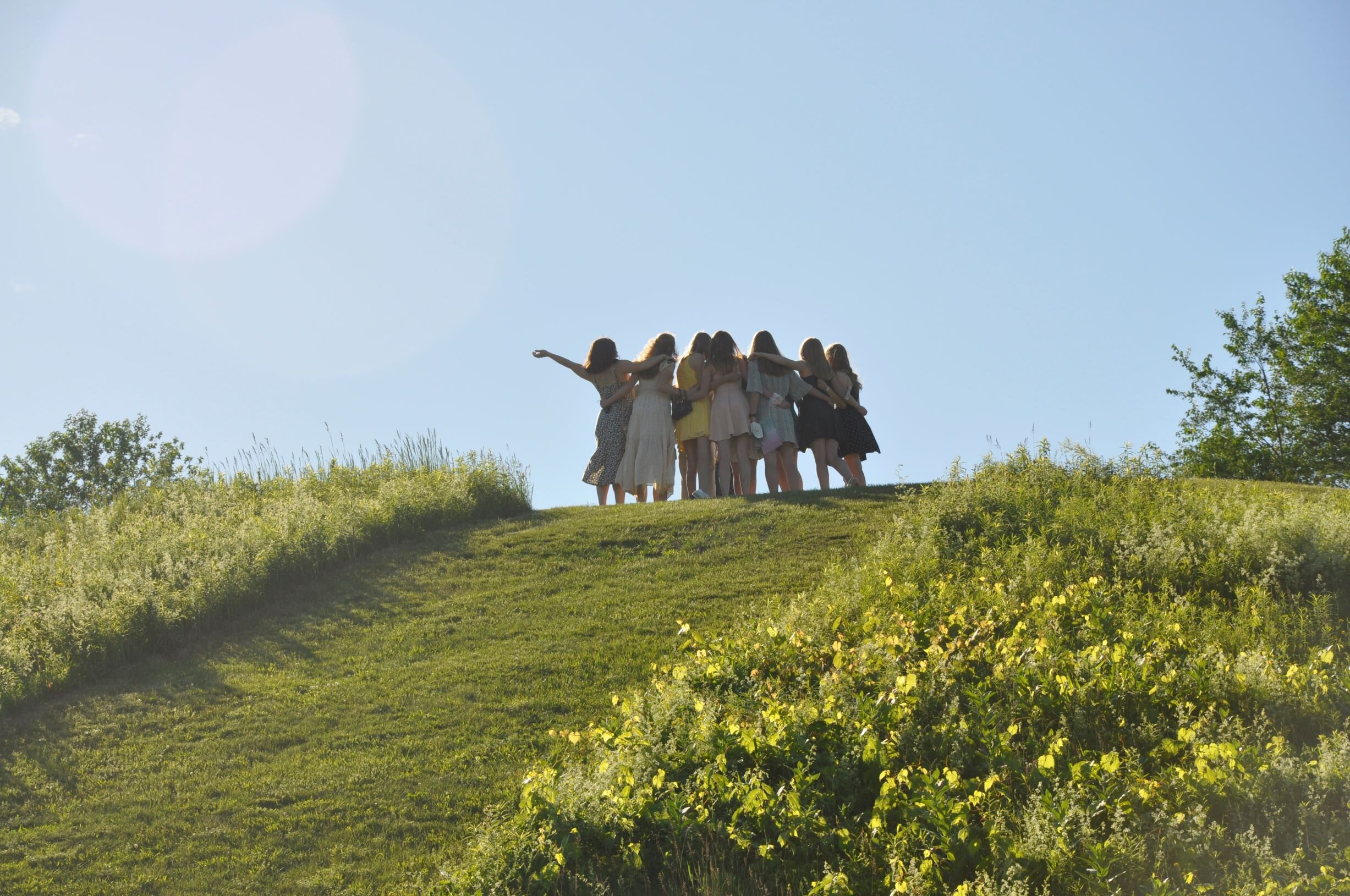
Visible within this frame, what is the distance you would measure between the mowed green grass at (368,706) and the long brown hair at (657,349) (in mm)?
2854

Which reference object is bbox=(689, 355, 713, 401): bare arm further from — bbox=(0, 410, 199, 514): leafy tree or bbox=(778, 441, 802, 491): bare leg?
bbox=(0, 410, 199, 514): leafy tree

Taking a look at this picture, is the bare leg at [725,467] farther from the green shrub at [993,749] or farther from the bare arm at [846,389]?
the green shrub at [993,749]

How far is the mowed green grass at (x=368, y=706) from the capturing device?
7.11 metres

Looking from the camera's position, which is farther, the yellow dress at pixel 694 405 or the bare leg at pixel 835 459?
the bare leg at pixel 835 459

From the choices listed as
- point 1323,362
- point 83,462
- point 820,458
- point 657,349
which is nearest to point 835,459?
point 820,458

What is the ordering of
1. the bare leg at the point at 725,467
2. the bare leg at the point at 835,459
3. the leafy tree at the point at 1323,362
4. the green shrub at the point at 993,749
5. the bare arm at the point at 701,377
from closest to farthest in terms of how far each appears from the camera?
the green shrub at the point at 993,749, the bare arm at the point at 701,377, the bare leg at the point at 725,467, the bare leg at the point at 835,459, the leafy tree at the point at 1323,362

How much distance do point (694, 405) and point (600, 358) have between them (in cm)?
156

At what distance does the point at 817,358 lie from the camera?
630 inches

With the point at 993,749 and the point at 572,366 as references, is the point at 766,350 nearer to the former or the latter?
the point at 572,366

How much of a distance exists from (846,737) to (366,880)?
2.89 meters

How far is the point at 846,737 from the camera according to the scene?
6660 millimetres

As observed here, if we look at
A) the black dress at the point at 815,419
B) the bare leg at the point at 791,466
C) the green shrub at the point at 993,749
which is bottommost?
the green shrub at the point at 993,749

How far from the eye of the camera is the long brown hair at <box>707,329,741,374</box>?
15688 mm

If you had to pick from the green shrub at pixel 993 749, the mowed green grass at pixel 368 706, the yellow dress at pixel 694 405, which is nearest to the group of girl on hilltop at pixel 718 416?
the yellow dress at pixel 694 405
